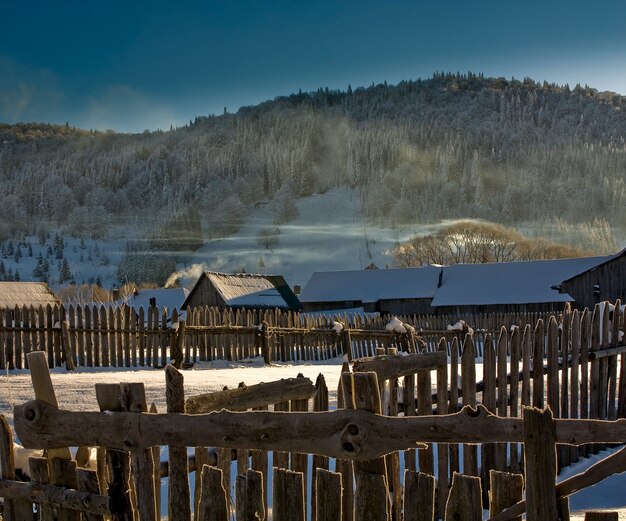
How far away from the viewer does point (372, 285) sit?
52812 mm

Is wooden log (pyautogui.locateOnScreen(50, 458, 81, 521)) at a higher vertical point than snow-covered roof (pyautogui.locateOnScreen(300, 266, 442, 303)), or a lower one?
higher

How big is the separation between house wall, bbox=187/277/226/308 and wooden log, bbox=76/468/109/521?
142 feet

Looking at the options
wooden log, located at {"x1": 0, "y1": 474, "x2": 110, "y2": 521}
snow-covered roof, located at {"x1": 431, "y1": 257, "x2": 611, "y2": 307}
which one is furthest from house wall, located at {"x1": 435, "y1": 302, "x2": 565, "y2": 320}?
wooden log, located at {"x1": 0, "y1": 474, "x2": 110, "y2": 521}

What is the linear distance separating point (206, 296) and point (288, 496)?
45239 millimetres

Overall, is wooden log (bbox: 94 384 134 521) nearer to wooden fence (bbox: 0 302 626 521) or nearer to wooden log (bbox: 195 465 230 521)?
wooden fence (bbox: 0 302 626 521)

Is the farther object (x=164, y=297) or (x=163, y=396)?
(x=164, y=297)

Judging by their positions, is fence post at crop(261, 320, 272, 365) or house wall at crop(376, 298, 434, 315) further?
house wall at crop(376, 298, 434, 315)

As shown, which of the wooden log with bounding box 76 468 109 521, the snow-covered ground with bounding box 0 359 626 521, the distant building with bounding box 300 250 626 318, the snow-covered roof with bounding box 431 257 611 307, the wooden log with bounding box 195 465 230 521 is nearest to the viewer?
the wooden log with bounding box 195 465 230 521

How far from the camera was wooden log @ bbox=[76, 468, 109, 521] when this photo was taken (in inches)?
164

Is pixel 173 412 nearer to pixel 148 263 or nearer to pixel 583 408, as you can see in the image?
pixel 583 408

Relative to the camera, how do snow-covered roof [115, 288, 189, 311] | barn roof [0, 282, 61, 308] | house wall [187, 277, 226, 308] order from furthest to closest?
1. snow-covered roof [115, 288, 189, 311]
2. house wall [187, 277, 226, 308]
3. barn roof [0, 282, 61, 308]

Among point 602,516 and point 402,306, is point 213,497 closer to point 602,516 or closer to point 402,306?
point 602,516

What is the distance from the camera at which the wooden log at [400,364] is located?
6062 mm

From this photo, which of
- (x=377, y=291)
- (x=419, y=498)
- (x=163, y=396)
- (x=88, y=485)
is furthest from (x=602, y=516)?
(x=377, y=291)
